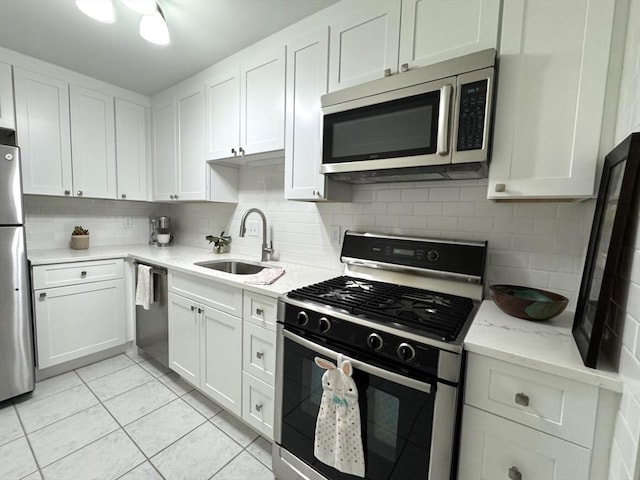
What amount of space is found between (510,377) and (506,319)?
313 mm

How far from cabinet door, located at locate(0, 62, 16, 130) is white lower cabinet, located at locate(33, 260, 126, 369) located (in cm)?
112

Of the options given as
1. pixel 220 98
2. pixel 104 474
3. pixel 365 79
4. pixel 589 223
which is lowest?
pixel 104 474

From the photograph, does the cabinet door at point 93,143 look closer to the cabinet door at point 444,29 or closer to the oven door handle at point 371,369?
the oven door handle at point 371,369

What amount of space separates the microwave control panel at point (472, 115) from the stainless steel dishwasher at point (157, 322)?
2.09m

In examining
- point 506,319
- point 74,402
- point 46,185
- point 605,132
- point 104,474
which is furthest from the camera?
point 46,185

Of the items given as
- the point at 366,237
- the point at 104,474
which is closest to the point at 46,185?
the point at 104,474

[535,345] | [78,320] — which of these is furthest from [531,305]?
[78,320]

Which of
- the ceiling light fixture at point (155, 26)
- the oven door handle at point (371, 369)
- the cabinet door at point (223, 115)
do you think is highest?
the ceiling light fixture at point (155, 26)

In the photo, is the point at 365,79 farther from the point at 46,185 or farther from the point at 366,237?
the point at 46,185

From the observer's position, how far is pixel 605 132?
960 millimetres

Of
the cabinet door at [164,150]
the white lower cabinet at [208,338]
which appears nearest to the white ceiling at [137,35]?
the cabinet door at [164,150]

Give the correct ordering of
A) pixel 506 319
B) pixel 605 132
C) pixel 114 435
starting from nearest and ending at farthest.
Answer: pixel 605 132
pixel 506 319
pixel 114 435

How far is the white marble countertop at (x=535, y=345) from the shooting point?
2.51 feet

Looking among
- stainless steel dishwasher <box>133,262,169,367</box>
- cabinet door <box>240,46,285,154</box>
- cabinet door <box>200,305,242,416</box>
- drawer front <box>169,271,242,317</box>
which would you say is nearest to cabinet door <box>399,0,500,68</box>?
cabinet door <box>240,46,285,154</box>
